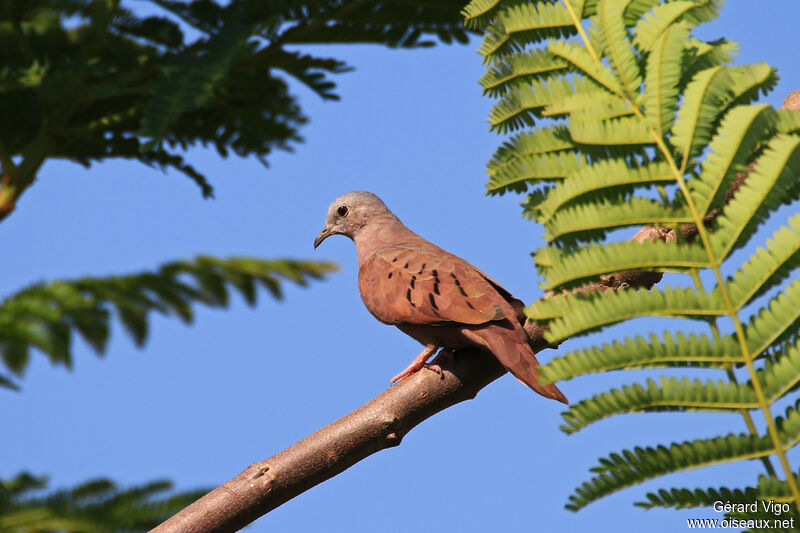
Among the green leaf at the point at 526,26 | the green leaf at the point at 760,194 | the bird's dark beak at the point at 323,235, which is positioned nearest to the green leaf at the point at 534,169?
the green leaf at the point at 526,26

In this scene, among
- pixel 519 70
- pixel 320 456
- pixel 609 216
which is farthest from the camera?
pixel 320 456

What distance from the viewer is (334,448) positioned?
3445 mm

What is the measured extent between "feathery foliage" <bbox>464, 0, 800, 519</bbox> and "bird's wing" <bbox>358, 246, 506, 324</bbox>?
1749mm

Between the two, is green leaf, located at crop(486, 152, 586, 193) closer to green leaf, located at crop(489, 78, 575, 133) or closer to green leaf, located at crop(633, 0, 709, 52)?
green leaf, located at crop(489, 78, 575, 133)

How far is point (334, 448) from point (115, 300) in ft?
17.9

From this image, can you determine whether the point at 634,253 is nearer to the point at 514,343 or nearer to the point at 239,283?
the point at 514,343

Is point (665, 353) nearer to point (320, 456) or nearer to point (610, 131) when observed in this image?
point (610, 131)

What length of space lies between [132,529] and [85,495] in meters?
0.71

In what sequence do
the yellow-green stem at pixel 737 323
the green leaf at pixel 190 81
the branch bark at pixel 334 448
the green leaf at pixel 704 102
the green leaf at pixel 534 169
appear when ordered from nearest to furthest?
the yellow-green stem at pixel 737 323, the green leaf at pixel 704 102, the green leaf at pixel 534 169, the branch bark at pixel 334 448, the green leaf at pixel 190 81

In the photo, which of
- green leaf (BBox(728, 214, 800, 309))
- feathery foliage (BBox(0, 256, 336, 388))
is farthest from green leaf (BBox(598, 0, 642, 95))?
feathery foliage (BBox(0, 256, 336, 388))

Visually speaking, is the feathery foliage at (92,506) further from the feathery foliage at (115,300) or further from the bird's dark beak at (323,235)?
the bird's dark beak at (323,235)

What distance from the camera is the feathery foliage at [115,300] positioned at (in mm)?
6945

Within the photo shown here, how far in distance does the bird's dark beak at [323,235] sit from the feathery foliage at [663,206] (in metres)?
4.03

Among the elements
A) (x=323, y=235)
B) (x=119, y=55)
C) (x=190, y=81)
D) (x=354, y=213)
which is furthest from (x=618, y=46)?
(x=119, y=55)
